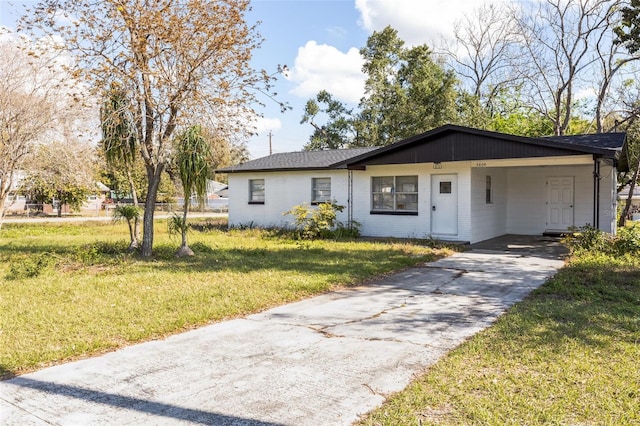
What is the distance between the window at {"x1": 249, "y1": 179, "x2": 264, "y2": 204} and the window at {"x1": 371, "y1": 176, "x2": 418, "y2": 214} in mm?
5486

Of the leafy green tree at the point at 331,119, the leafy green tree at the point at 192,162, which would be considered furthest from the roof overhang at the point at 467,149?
the leafy green tree at the point at 331,119

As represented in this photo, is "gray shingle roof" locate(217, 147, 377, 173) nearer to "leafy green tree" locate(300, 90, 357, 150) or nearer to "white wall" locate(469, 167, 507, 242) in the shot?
"white wall" locate(469, 167, 507, 242)

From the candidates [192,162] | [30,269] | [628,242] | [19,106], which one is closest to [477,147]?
[628,242]

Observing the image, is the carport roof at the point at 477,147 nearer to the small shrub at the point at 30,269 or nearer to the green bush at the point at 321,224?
the green bush at the point at 321,224

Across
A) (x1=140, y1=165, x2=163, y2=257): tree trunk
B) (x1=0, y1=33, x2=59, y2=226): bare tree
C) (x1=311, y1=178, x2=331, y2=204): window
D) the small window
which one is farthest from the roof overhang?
(x1=0, y1=33, x2=59, y2=226): bare tree

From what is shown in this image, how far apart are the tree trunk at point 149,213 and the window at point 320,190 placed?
7.38 metres

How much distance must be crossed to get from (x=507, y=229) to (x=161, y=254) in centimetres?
1258

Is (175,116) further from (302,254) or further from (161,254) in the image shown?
(302,254)

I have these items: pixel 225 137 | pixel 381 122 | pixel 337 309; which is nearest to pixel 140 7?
pixel 225 137

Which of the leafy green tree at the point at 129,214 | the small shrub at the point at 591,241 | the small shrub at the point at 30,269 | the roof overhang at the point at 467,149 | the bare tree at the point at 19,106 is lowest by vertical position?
the small shrub at the point at 30,269

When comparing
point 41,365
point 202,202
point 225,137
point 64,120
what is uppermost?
point 64,120

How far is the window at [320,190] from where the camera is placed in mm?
18078

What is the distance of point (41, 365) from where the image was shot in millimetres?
4574

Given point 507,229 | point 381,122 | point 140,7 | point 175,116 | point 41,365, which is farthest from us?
point 381,122
